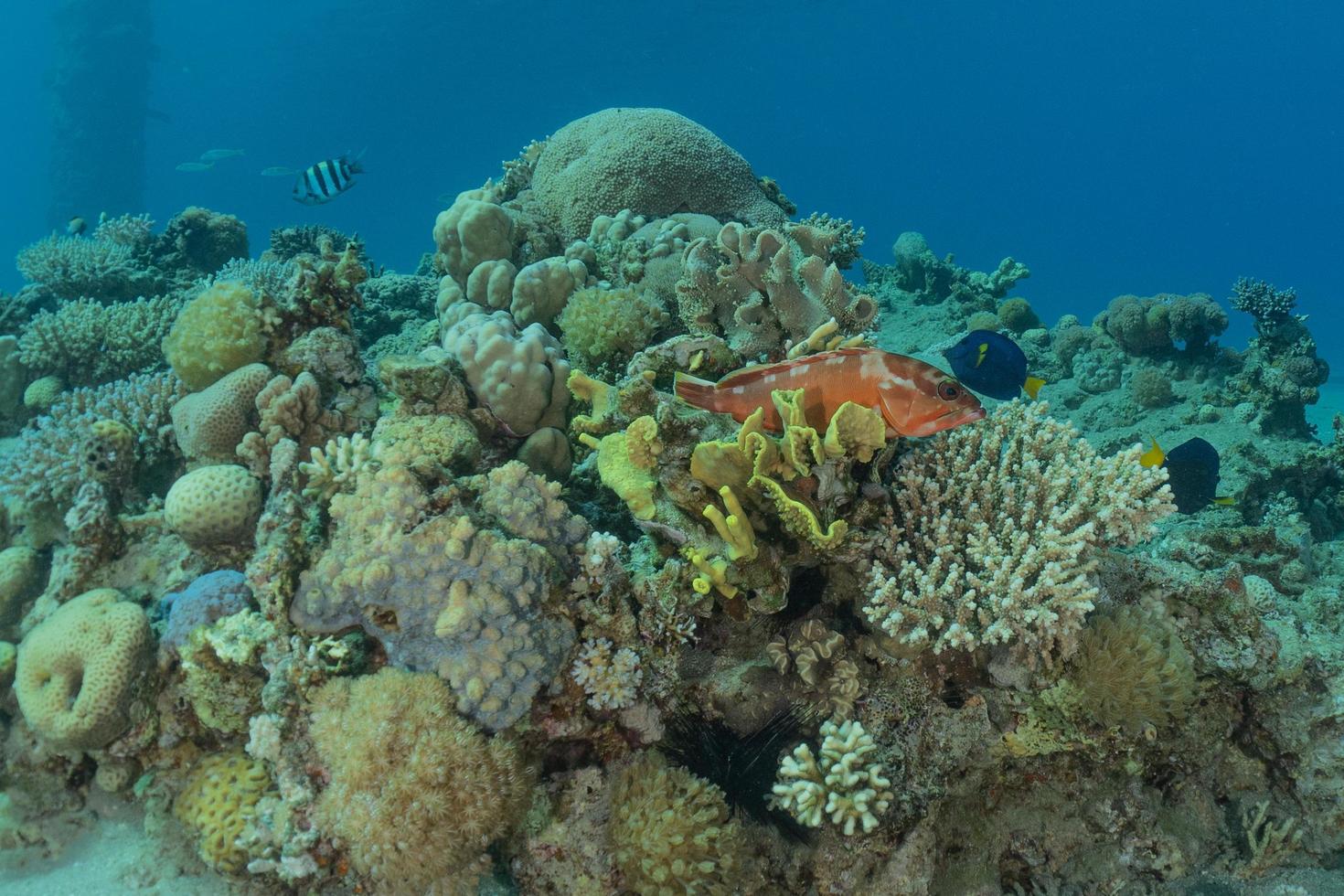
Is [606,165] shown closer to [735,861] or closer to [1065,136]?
[735,861]

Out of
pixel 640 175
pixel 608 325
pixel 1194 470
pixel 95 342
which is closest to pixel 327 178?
pixel 95 342

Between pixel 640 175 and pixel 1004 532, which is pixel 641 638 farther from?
pixel 640 175

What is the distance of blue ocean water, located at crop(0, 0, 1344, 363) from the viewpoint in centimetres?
7550

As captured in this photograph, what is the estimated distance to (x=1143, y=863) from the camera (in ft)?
11.0

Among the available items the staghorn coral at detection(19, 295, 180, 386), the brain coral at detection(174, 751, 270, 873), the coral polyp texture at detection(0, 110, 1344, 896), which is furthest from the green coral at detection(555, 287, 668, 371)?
the staghorn coral at detection(19, 295, 180, 386)

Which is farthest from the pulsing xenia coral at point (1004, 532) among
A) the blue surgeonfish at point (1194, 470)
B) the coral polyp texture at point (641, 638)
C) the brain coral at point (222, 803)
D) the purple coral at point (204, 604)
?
the purple coral at point (204, 604)

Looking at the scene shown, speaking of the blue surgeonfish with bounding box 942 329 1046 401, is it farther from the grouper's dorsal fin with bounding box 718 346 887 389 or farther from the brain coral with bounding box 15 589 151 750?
the brain coral with bounding box 15 589 151 750

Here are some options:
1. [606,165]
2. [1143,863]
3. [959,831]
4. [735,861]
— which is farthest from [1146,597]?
[606,165]

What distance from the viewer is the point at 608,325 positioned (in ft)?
14.9

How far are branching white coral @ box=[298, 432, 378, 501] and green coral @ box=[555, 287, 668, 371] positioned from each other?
1678 mm

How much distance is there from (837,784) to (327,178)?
943cm

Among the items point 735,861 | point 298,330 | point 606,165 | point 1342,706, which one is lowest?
point 1342,706

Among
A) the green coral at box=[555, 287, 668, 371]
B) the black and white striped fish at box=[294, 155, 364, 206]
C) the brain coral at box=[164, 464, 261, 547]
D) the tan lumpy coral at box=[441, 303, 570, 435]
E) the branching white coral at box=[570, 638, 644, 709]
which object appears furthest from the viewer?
the black and white striped fish at box=[294, 155, 364, 206]

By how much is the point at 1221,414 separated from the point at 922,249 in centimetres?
587
